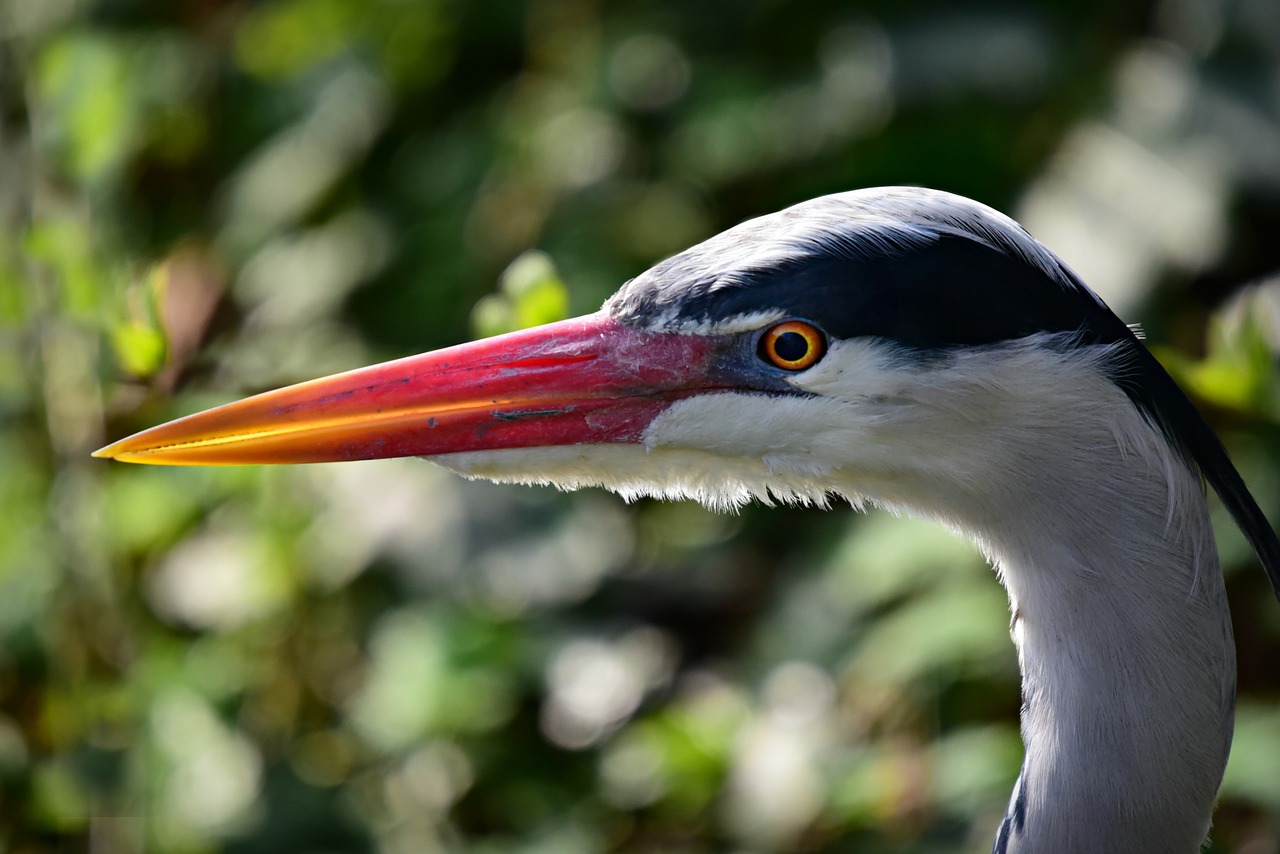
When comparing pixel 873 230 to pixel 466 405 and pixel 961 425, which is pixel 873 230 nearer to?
pixel 961 425

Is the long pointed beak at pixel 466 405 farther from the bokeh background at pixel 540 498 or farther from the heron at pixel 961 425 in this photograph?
the bokeh background at pixel 540 498

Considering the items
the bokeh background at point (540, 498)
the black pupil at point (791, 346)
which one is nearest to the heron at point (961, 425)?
the black pupil at point (791, 346)

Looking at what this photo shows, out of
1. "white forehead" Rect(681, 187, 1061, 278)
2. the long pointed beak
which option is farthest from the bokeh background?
"white forehead" Rect(681, 187, 1061, 278)

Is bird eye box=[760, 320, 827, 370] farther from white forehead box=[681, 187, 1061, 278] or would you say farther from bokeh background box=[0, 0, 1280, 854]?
bokeh background box=[0, 0, 1280, 854]

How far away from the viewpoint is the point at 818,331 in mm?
1298

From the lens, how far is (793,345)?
1.31 meters

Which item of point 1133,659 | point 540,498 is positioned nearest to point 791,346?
point 1133,659

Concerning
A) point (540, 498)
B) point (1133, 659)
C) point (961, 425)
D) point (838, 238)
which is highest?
point (838, 238)

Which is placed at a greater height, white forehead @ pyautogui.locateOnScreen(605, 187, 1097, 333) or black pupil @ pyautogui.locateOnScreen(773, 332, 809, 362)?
white forehead @ pyautogui.locateOnScreen(605, 187, 1097, 333)

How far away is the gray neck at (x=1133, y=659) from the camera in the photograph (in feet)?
4.13

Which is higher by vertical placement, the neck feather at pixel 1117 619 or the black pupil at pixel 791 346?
the black pupil at pixel 791 346

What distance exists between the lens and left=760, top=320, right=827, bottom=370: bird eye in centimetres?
130

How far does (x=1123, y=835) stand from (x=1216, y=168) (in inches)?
58.3

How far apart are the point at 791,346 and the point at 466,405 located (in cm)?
33
